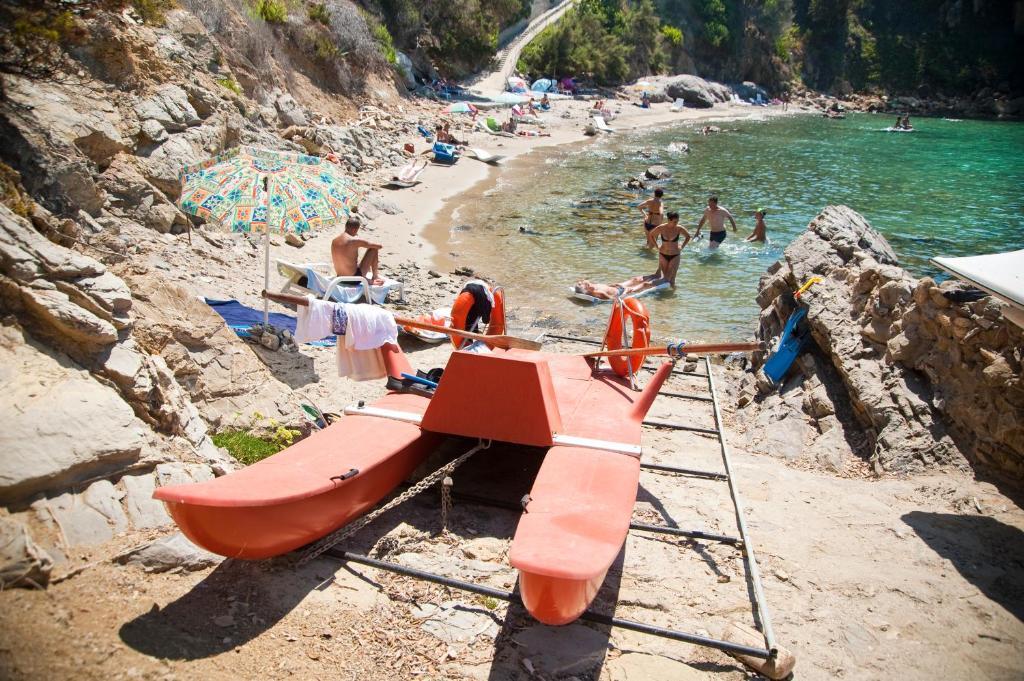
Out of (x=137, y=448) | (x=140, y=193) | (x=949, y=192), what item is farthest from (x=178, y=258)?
(x=949, y=192)

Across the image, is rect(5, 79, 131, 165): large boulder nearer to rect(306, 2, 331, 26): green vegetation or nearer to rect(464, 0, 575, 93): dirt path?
rect(306, 2, 331, 26): green vegetation

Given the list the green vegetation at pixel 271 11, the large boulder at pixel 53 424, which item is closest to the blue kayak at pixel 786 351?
the large boulder at pixel 53 424

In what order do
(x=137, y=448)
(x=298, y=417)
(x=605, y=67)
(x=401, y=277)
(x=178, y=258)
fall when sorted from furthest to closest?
(x=605, y=67) → (x=401, y=277) → (x=178, y=258) → (x=298, y=417) → (x=137, y=448)

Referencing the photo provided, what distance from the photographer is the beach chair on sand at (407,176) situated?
2184cm

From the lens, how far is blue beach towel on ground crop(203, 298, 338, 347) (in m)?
9.12

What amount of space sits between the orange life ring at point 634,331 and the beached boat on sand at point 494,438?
2.09 ft

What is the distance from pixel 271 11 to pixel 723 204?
59.9ft

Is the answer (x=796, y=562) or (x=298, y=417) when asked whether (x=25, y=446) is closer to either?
(x=298, y=417)

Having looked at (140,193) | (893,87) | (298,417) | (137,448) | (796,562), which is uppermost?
(893,87)

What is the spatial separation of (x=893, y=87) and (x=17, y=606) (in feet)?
273

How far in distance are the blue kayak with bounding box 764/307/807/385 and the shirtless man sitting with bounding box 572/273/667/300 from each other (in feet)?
14.3

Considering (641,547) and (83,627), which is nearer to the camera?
(83,627)

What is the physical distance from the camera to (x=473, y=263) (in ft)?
53.5

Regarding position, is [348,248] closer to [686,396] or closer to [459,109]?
[686,396]
